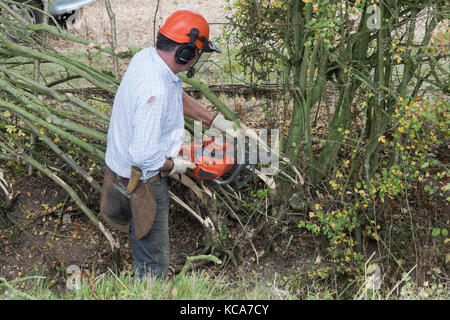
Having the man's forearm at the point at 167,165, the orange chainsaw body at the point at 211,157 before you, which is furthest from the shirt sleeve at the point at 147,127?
the orange chainsaw body at the point at 211,157

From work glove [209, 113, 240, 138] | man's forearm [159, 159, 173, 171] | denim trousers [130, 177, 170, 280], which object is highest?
work glove [209, 113, 240, 138]

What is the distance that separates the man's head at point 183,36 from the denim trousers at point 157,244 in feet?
3.08

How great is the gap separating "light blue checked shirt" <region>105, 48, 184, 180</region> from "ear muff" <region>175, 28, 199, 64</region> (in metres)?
0.11

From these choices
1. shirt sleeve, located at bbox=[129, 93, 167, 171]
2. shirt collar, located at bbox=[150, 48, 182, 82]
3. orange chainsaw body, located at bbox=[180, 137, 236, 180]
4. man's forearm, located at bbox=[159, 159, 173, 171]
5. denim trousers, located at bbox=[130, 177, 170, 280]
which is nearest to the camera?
shirt sleeve, located at bbox=[129, 93, 167, 171]

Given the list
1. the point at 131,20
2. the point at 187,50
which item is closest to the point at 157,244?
the point at 187,50

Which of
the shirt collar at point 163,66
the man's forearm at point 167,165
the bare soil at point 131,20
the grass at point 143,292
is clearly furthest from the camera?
the bare soil at point 131,20

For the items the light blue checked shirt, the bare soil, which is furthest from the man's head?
the bare soil

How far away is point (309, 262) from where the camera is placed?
4.54m

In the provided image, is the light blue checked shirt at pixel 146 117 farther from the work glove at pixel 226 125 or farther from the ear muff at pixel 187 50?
the work glove at pixel 226 125

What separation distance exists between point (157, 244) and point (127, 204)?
40cm

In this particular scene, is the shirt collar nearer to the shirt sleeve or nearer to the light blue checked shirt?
the light blue checked shirt

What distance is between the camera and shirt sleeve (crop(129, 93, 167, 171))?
114 inches

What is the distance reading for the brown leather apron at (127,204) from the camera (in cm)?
335
